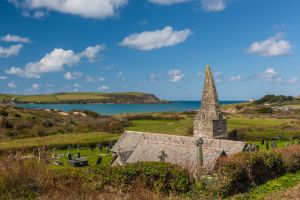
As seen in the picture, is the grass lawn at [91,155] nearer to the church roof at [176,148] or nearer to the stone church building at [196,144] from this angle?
the church roof at [176,148]

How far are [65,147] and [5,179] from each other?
4106 cm

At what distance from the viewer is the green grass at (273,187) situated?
805 inches

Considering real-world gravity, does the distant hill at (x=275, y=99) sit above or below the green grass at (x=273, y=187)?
above

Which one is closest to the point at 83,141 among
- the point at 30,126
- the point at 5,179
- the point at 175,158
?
the point at 30,126

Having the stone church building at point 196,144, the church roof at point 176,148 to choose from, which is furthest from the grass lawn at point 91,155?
the stone church building at point 196,144

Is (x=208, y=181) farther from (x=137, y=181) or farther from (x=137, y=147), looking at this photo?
(x=137, y=147)

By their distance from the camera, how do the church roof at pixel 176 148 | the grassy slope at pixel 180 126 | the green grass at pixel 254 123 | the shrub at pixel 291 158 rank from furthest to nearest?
the green grass at pixel 254 123, the grassy slope at pixel 180 126, the church roof at pixel 176 148, the shrub at pixel 291 158

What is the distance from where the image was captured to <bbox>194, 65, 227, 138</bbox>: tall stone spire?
31500 mm

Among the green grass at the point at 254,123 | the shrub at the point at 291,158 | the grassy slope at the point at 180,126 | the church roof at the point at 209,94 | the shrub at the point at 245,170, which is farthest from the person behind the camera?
the green grass at the point at 254,123

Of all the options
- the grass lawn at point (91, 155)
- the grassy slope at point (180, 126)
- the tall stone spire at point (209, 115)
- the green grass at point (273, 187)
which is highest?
the tall stone spire at point (209, 115)

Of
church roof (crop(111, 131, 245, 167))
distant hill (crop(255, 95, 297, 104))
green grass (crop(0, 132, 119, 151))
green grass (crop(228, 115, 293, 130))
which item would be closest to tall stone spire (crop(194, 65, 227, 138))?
church roof (crop(111, 131, 245, 167))

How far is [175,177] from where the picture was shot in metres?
19.6

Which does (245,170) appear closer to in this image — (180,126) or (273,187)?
(273,187)

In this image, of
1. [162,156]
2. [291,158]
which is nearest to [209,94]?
[162,156]
